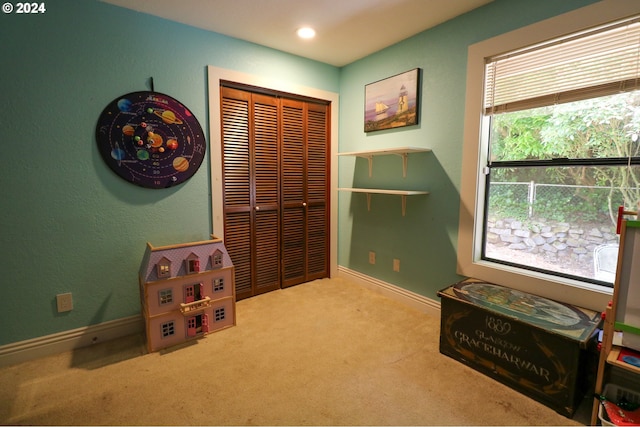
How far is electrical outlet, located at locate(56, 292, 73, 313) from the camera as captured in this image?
78.4 inches

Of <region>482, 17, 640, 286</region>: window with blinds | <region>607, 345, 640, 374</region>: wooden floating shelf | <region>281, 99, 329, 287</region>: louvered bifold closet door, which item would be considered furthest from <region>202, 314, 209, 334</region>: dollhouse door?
<region>607, 345, 640, 374</region>: wooden floating shelf

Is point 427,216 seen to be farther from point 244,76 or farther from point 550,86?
point 244,76

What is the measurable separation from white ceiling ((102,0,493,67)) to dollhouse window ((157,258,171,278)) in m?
1.68

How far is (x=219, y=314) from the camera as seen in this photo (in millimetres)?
2232

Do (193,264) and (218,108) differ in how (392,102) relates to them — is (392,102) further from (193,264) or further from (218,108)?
(193,264)

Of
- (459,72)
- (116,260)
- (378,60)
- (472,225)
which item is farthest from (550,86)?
(116,260)

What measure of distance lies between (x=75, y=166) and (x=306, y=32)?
6.20ft

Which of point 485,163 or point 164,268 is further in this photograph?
point 485,163

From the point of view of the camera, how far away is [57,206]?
1.94 meters

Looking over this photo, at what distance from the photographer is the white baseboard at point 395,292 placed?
98.3 inches

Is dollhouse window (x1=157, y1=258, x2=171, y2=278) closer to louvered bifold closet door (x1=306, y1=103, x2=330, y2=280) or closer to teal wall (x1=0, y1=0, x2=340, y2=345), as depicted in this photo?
teal wall (x1=0, y1=0, x2=340, y2=345)

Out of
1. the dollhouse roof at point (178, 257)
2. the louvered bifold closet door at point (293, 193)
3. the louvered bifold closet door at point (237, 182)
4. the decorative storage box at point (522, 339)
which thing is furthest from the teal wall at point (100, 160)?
the decorative storage box at point (522, 339)

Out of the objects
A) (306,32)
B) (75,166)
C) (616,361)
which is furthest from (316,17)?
(616,361)

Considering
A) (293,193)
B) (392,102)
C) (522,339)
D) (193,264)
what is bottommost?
(522,339)
